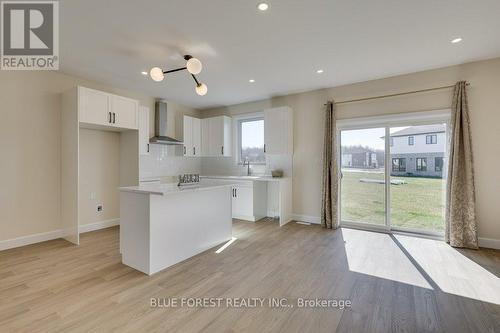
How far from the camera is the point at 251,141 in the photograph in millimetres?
5766

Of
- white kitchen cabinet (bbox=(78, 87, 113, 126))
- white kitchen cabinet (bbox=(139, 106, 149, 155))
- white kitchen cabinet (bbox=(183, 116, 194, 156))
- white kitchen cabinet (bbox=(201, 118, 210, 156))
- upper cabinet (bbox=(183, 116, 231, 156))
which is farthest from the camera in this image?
white kitchen cabinet (bbox=(201, 118, 210, 156))

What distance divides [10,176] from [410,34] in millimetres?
5685

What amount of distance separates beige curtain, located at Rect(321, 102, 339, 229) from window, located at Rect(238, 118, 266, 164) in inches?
62.8

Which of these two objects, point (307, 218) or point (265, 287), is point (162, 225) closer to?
point (265, 287)

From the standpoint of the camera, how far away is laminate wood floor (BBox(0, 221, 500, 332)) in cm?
181

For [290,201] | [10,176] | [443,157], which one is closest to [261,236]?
[290,201]

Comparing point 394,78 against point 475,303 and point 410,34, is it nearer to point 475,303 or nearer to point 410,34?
point 410,34

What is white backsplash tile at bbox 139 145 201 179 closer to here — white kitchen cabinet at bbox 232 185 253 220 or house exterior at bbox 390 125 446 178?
white kitchen cabinet at bbox 232 185 253 220

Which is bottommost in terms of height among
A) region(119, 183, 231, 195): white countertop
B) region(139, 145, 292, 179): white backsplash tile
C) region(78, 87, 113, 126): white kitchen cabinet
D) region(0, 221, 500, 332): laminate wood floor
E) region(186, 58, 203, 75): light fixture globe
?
region(0, 221, 500, 332): laminate wood floor

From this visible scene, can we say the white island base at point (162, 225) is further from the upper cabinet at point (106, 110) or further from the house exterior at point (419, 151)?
the house exterior at point (419, 151)

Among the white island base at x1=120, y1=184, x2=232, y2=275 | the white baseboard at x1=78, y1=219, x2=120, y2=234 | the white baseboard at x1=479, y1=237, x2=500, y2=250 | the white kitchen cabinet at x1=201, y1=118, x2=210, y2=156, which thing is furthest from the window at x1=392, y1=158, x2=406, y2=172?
the white baseboard at x1=78, y1=219, x2=120, y2=234

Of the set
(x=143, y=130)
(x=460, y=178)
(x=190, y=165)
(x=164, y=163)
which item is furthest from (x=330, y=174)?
(x=143, y=130)

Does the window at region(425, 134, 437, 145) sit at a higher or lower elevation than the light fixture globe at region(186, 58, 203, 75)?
lower

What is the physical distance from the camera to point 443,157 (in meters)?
3.79
